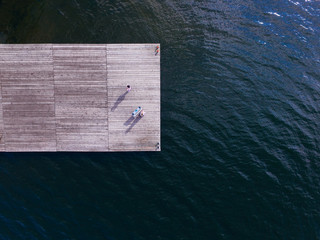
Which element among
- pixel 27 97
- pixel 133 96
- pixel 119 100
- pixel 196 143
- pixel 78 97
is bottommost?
pixel 27 97

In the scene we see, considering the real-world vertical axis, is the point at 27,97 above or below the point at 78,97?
below

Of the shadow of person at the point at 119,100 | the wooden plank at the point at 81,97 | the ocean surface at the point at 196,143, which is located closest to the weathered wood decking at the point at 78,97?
the wooden plank at the point at 81,97

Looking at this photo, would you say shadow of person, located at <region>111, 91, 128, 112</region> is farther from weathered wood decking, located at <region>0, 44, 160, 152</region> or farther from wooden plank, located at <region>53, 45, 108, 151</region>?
wooden plank, located at <region>53, 45, 108, 151</region>

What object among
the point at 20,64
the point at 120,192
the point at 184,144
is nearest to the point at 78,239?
the point at 120,192

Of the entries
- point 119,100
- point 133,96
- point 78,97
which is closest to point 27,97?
point 78,97

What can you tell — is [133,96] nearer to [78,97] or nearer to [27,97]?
[78,97]

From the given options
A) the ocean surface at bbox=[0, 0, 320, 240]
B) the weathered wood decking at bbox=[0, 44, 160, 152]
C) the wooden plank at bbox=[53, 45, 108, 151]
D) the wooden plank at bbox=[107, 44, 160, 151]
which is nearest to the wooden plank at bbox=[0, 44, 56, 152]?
the weathered wood decking at bbox=[0, 44, 160, 152]

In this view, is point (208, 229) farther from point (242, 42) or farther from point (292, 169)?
point (242, 42)

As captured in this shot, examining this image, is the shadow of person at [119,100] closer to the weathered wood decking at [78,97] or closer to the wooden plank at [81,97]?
the weathered wood decking at [78,97]
